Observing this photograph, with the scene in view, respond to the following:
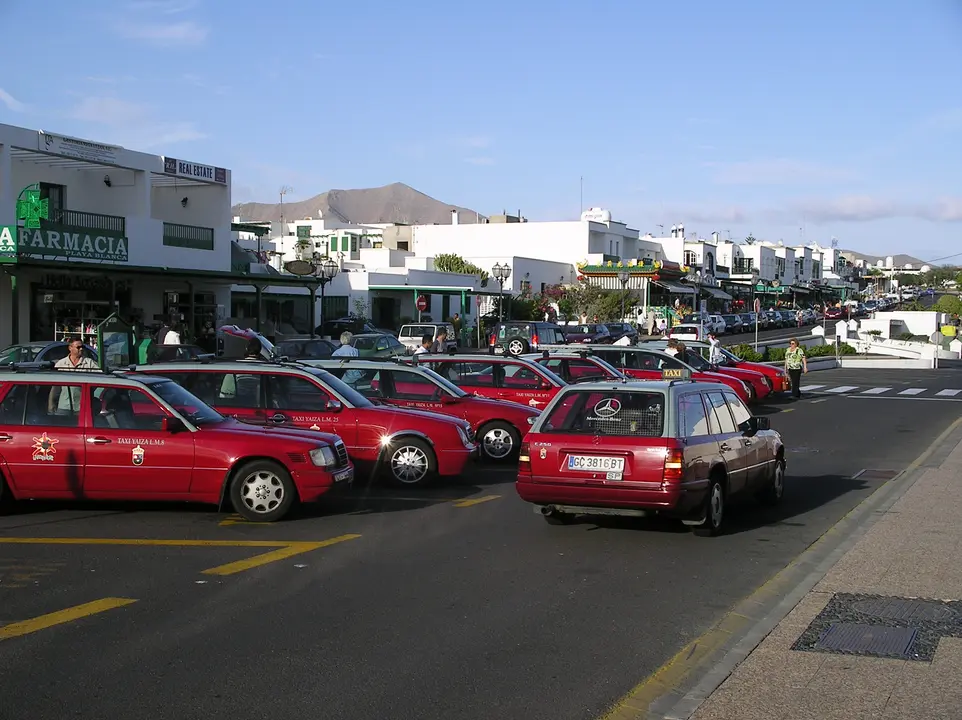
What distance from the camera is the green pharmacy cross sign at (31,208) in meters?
30.4

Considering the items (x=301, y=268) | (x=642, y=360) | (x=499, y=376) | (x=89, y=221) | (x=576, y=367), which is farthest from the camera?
(x=301, y=268)

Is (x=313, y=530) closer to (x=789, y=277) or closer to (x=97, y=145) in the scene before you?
(x=97, y=145)

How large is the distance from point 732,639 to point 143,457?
21.0 feet

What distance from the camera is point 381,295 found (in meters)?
59.0

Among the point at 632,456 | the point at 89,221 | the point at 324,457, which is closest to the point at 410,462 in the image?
the point at 324,457

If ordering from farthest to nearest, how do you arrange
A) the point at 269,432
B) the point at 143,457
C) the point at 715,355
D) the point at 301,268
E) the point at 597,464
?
the point at 301,268
the point at 715,355
the point at 269,432
the point at 143,457
the point at 597,464

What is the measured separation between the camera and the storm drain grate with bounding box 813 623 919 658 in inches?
261

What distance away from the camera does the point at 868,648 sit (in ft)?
22.0

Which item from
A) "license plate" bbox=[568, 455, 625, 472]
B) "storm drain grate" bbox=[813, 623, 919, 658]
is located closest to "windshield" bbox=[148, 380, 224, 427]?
"license plate" bbox=[568, 455, 625, 472]

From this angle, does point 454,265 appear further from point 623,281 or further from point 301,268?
point 301,268

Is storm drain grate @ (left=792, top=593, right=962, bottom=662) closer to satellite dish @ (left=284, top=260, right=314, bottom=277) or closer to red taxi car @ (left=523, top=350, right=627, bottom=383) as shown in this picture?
red taxi car @ (left=523, top=350, right=627, bottom=383)

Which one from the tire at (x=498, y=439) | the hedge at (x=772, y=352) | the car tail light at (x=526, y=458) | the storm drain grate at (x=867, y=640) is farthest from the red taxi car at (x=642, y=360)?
the storm drain grate at (x=867, y=640)

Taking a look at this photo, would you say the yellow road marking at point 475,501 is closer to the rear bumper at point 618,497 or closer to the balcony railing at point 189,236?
the rear bumper at point 618,497

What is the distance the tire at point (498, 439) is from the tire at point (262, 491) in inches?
217
